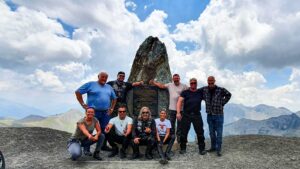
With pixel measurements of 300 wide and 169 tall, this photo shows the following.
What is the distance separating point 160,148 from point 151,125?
2.84 ft

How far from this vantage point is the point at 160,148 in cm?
1153

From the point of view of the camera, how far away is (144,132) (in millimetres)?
11703

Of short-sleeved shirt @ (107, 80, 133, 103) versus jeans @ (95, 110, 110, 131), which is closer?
jeans @ (95, 110, 110, 131)

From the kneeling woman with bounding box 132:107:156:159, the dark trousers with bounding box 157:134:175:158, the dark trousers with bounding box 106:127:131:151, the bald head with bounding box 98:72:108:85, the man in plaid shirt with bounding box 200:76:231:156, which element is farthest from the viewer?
the man in plaid shirt with bounding box 200:76:231:156

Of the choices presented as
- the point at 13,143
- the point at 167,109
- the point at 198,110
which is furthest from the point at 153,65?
the point at 13,143

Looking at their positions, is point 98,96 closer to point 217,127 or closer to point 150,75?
point 150,75

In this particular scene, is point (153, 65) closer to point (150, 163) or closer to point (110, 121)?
point (110, 121)

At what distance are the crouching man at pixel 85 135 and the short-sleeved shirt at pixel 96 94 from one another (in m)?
0.73

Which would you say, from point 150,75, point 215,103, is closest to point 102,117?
point 150,75

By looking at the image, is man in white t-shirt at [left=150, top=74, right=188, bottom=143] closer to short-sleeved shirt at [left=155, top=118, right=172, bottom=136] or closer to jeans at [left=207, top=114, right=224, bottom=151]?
short-sleeved shirt at [left=155, top=118, right=172, bottom=136]

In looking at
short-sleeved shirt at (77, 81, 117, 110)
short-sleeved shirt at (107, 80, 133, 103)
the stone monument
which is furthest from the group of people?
the stone monument

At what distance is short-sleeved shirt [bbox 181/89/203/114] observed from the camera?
41.0ft

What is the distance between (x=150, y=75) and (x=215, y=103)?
14.0 ft

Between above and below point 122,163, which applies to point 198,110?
above
